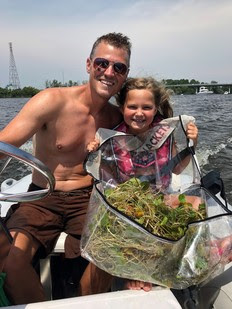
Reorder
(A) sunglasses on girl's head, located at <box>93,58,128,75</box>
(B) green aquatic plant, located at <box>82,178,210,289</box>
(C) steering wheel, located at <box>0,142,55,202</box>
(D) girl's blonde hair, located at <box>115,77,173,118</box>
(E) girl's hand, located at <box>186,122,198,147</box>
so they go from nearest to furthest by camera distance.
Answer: (C) steering wheel, located at <box>0,142,55,202</box>
(B) green aquatic plant, located at <box>82,178,210,289</box>
(E) girl's hand, located at <box>186,122,198,147</box>
(A) sunglasses on girl's head, located at <box>93,58,128,75</box>
(D) girl's blonde hair, located at <box>115,77,173,118</box>

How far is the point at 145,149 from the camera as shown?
231cm

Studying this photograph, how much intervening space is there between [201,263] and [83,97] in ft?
4.60

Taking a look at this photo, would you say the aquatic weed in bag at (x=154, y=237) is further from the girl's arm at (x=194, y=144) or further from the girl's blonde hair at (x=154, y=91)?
the girl's blonde hair at (x=154, y=91)

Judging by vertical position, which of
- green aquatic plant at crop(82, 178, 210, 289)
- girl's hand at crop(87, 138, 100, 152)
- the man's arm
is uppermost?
the man's arm

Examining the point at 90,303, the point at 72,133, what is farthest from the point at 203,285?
the point at 72,133

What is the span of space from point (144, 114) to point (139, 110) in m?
0.04

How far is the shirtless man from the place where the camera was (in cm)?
208

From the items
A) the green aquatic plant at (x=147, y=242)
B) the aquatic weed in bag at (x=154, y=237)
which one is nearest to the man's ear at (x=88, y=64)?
the aquatic weed in bag at (x=154, y=237)

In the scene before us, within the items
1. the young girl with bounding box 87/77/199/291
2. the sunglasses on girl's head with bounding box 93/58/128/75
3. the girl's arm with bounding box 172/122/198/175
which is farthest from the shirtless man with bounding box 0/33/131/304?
the girl's arm with bounding box 172/122/198/175

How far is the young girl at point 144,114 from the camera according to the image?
220cm

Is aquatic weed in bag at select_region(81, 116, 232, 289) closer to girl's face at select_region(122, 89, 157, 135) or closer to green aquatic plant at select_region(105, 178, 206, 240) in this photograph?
green aquatic plant at select_region(105, 178, 206, 240)

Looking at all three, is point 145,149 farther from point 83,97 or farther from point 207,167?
point 207,167

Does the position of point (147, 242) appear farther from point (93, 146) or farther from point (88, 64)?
point (88, 64)

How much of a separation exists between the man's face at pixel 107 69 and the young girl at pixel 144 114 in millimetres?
127
